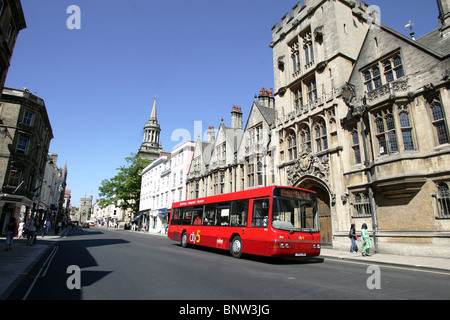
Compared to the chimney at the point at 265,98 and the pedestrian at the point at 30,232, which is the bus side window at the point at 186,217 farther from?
the chimney at the point at 265,98

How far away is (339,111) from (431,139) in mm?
6049

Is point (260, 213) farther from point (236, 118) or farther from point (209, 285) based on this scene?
point (236, 118)

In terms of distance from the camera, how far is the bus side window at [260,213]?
35.0ft

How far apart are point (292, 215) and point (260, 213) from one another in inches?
52.5

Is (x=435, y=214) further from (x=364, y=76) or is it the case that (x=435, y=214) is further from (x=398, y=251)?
(x=364, y=76)

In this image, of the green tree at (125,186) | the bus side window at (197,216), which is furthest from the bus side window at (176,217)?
the green tree at (125,186)

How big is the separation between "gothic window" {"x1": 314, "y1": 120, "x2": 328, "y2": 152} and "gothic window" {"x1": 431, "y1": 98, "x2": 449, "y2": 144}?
6.66m

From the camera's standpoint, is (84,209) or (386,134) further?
(84,209)

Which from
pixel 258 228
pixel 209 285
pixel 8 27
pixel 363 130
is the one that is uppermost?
pixel 8 27

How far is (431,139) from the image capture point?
13.6 metres

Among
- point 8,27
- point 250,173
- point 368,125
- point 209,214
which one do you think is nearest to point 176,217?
point 209,214

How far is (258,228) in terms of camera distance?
11.0 m

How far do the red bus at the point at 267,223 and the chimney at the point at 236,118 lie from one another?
2089 centimetres
